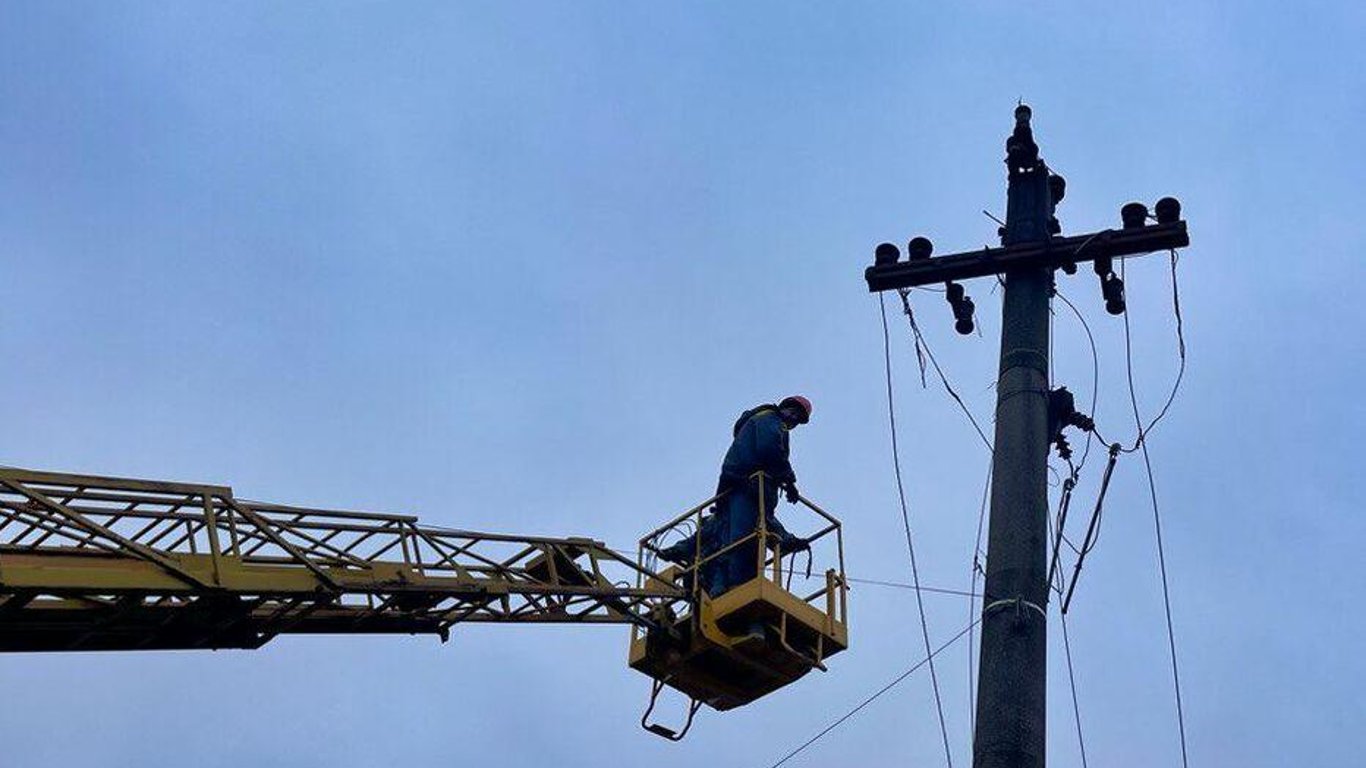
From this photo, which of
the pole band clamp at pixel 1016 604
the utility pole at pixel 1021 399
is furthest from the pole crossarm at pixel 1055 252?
the pole band clamp at pixel 1016 604

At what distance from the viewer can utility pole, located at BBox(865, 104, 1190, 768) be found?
16641mm

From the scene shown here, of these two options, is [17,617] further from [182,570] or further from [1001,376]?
[1001,376]

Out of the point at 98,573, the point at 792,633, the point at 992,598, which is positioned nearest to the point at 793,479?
the point at 792,633

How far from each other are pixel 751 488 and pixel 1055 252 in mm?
3627

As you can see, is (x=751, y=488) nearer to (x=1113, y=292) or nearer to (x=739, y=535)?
(x=739, y=535)

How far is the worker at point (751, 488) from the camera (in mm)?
19344

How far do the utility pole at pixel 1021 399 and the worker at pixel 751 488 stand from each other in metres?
1.62

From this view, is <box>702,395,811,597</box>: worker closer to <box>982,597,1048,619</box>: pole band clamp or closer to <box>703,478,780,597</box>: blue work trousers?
<box>703,478,780,597</box>: blue work trousers

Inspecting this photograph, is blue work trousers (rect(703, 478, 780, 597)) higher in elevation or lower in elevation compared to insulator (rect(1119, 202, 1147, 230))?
lower

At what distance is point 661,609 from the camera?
62.9 ft

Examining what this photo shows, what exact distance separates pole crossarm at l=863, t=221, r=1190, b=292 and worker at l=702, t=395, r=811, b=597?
194 centimetres

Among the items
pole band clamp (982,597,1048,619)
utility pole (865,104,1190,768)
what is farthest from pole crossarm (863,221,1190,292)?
pole band clamp (982,597,1048,619)

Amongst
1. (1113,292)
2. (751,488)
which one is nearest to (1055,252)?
(1113,292)

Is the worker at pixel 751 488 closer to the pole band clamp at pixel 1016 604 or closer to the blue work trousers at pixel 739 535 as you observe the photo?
the blue work trousers at pixel 739 535
